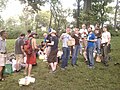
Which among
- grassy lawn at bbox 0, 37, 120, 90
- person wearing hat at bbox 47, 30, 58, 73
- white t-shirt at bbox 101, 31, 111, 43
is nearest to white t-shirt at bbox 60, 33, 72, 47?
person wearing hat at bbox 47, 30, 58, 73

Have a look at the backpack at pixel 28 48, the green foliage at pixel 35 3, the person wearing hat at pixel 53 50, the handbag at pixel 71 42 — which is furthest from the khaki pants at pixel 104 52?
the green foliage at pixel 35 3

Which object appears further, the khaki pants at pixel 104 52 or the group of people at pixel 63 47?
the khaki pants at pixel 104 52

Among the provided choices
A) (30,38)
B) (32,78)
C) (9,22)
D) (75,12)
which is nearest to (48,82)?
(32,78)

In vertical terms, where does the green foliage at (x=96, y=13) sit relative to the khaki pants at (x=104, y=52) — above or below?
above

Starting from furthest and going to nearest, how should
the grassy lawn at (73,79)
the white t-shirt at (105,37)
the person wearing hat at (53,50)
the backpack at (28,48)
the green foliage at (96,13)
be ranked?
1. the green foliage at (96,13)
2. the white t-shirt at (105,37)
3. the person wearing hat at (53,50)
4. the backpack at (28,48)
5. the grassy lawn at (73,79)

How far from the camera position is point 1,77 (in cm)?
1199

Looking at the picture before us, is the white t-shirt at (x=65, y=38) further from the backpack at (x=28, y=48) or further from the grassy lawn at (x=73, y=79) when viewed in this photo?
the backpack at (x=28, y=48)

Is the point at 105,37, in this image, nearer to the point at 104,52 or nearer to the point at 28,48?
the point at 104,52

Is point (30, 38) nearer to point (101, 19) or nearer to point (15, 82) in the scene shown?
point (15, 82)

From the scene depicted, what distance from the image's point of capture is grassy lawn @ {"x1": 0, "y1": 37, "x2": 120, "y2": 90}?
1140 cm

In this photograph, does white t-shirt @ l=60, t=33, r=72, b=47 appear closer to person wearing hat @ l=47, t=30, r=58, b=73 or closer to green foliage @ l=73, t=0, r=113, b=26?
person wearing hat @ l=47, t=30, r=58, b=73

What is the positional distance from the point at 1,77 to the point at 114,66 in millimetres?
5882

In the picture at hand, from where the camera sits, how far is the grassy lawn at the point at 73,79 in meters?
11.4

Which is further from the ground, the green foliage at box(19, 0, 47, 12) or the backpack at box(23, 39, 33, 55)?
the green foliage at box(19, 0, 47, 12)
